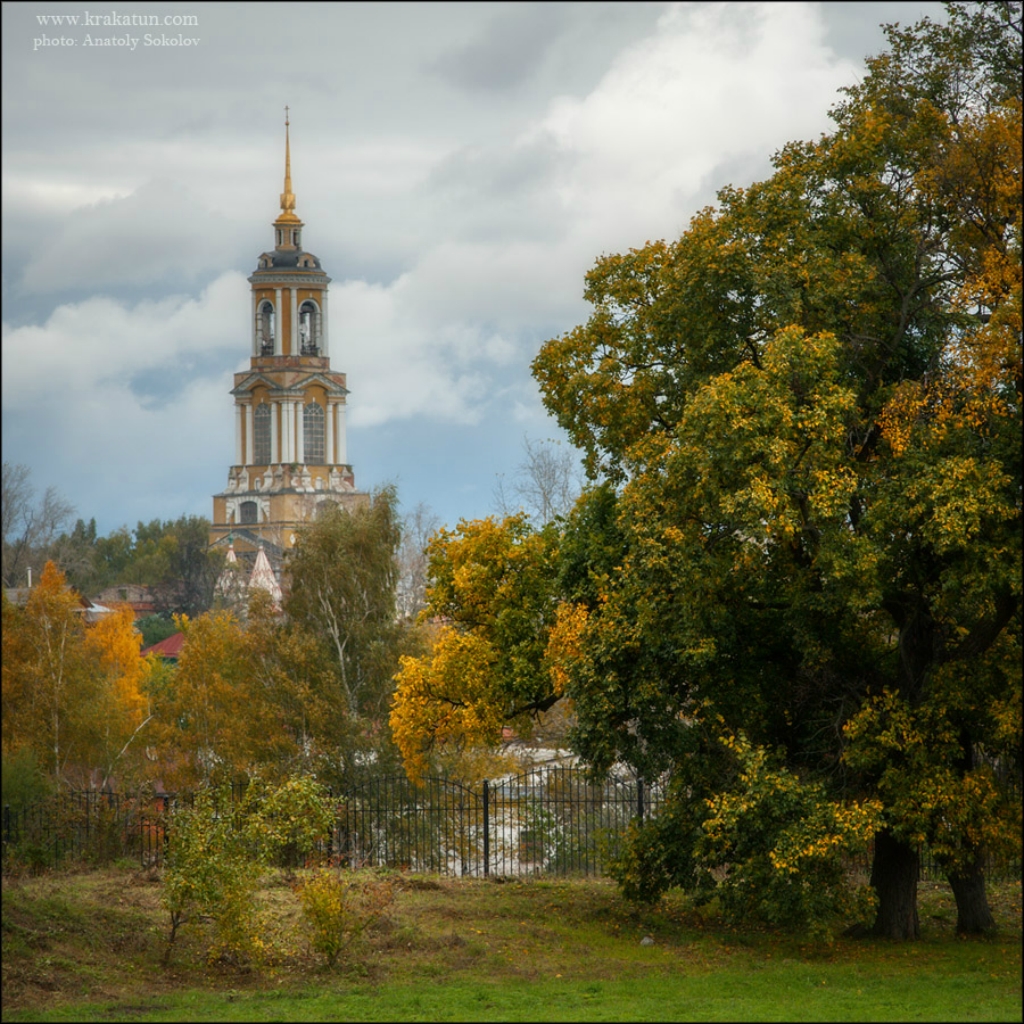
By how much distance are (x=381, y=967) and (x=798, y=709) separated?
6.09m

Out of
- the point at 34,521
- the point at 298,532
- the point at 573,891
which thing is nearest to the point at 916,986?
the point at 573,891

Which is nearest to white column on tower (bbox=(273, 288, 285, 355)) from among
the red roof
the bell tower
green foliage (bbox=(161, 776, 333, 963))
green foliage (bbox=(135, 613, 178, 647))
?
the bell tower

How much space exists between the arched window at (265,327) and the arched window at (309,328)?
8.07ft

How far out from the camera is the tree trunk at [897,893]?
16.6m

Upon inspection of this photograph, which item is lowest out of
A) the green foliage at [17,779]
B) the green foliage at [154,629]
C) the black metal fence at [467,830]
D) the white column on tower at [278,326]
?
the black metal fence at [467,830]

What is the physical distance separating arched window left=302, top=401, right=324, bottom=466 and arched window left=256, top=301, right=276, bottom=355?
235 inches

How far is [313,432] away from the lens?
11738cm

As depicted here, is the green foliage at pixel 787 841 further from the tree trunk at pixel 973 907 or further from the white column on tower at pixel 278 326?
the white column on tower at pixel 278 326

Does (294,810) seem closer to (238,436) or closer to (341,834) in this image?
(341,834)

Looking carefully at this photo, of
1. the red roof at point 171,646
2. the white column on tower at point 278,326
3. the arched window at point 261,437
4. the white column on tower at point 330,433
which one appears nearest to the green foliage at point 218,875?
the red roof at point 171,646

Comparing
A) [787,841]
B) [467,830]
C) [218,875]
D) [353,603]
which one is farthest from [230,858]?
[353,603]

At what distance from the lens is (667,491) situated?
15.5m

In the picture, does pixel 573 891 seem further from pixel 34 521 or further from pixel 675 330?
pixel 34 521

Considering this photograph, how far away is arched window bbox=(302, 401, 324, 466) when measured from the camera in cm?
11669
